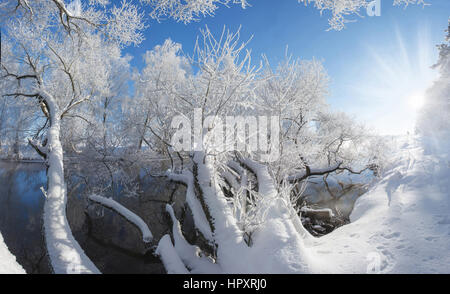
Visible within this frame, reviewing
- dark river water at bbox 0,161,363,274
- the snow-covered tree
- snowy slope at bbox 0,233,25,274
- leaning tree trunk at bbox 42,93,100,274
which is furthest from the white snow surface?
the snow-covered tree

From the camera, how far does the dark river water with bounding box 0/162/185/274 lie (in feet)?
17.0

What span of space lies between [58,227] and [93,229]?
449cm

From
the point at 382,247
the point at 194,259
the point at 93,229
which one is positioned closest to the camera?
the point at 382,247

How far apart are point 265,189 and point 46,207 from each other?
4732 millimetres

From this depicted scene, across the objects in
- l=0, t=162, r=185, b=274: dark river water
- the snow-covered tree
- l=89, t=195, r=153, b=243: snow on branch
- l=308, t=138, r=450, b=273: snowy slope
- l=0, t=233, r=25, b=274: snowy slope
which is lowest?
l=0, t=162, r=185, b=274: dark river water

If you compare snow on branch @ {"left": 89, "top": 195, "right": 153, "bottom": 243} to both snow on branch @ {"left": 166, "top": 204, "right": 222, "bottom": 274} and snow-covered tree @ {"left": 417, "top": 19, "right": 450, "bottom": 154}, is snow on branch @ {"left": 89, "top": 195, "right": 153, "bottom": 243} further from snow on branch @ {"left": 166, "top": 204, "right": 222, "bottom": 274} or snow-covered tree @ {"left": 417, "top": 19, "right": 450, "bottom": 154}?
snow-covered tree @ {"left": 417, "top": 19, "right": 450, "bottom": 154}

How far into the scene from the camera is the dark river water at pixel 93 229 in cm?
519

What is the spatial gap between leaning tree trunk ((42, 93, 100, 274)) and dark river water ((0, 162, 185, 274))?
749mm

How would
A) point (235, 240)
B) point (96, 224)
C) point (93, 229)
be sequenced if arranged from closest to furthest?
1. point (235, 240)
2. point (93, 229)
3. point (96, 224)

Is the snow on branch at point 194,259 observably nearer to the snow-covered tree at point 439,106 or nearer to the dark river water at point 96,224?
the dark river water at point 96,224

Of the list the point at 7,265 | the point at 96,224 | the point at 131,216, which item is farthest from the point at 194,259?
the point at 96,224

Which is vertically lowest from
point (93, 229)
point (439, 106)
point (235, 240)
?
point (93, 229)

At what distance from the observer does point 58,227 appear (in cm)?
329

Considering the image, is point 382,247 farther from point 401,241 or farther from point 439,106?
point 439,106
